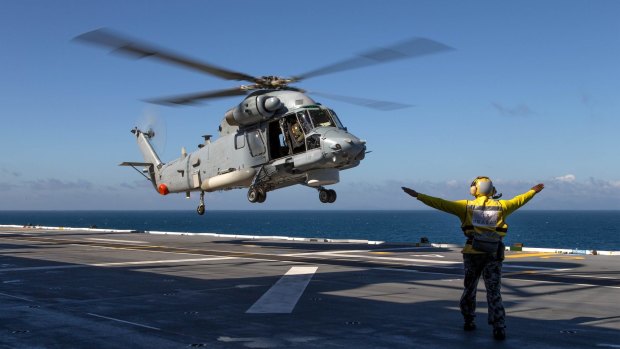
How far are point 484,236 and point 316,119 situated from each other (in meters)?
13.7

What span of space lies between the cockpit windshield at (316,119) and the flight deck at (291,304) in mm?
4694

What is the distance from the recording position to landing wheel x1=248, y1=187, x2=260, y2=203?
23.4 metres

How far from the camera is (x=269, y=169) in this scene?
22797 millimetres

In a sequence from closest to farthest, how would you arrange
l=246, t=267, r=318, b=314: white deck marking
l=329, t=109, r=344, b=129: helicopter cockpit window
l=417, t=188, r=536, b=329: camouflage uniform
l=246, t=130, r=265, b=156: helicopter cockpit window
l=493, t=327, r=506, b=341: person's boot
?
l=493, t=327, r=506, b=341: person's boot < l=417, t=188, r=536, b=329: camouflage uniform < l=246, t=267, r=318, b=314: white deck marking < l=329, t=109, r=344, b=129: helicopter cockpit window < l=246, t=130, r=265, b=156: helicopter cockpit window

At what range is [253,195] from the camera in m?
23.5

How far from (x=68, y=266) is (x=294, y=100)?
9.38 m

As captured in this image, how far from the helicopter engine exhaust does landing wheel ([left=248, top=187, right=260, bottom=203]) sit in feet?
8.44

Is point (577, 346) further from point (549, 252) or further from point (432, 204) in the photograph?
point (549, 252)

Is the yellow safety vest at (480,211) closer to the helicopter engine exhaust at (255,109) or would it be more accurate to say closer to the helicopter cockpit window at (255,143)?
the helicopter engine exhaust at (255,109)

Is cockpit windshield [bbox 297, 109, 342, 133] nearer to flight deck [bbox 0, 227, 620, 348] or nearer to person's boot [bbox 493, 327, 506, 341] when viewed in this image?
flight deck [bbox 0, 227, 620, 348]

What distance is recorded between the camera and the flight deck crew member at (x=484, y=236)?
7.89 m

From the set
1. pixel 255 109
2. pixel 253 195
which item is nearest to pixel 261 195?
pixel 253 195

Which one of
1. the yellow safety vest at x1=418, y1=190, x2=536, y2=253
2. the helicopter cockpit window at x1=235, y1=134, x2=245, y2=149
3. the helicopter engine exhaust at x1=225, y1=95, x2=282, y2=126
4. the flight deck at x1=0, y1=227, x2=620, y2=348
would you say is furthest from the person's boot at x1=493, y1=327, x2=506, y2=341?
the helicopter cockpit window at x1=235, y1=134, x2=245, y2=149

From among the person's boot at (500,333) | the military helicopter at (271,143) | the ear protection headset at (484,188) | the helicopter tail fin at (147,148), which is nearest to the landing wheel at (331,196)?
the military helicopter at (271,143)
